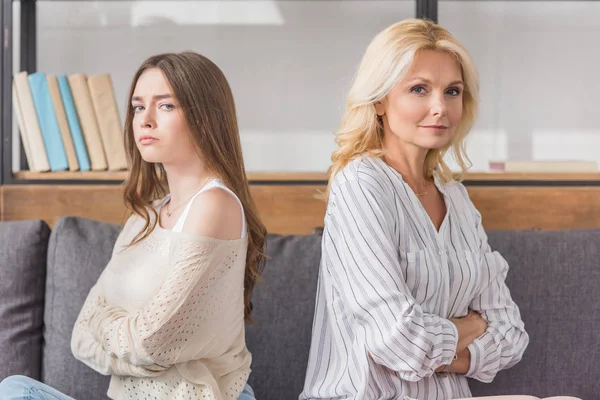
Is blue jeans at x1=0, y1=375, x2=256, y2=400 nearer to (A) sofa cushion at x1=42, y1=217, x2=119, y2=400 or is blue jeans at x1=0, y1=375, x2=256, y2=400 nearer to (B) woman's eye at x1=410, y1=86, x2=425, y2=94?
(A) sofa cushion at x1=42, y1=217, x2=119, y2=400

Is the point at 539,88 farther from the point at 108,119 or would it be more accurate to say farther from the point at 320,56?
the point at 108,119

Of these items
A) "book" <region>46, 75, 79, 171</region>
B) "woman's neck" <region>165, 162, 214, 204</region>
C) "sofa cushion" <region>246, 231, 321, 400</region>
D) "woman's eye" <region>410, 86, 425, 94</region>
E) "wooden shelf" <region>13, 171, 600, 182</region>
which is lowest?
"sofa cushion" <region>246, 231, 321, 400</region>

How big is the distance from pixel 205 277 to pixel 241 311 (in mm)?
165

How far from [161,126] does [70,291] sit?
0.54 metres

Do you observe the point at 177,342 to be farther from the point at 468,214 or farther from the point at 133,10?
the point at 133,10

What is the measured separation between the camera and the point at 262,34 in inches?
108

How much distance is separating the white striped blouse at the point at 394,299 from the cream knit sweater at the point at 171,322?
183mm

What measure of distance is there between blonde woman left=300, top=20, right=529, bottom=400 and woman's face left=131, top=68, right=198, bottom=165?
312 mm

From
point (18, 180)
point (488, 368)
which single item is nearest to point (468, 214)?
point (488, 368)

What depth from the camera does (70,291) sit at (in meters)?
1.97

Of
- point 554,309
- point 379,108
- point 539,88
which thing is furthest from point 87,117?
point 539,88

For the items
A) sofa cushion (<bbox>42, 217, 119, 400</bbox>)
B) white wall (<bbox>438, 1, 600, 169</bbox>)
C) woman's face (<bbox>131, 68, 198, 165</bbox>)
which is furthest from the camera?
white wall (<bbox>438, 1, 600, 169</bbox>)

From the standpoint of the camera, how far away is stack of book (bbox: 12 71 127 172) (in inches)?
89.8

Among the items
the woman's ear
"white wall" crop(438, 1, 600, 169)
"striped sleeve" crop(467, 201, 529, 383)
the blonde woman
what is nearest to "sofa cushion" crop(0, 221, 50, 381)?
the blonde woman
